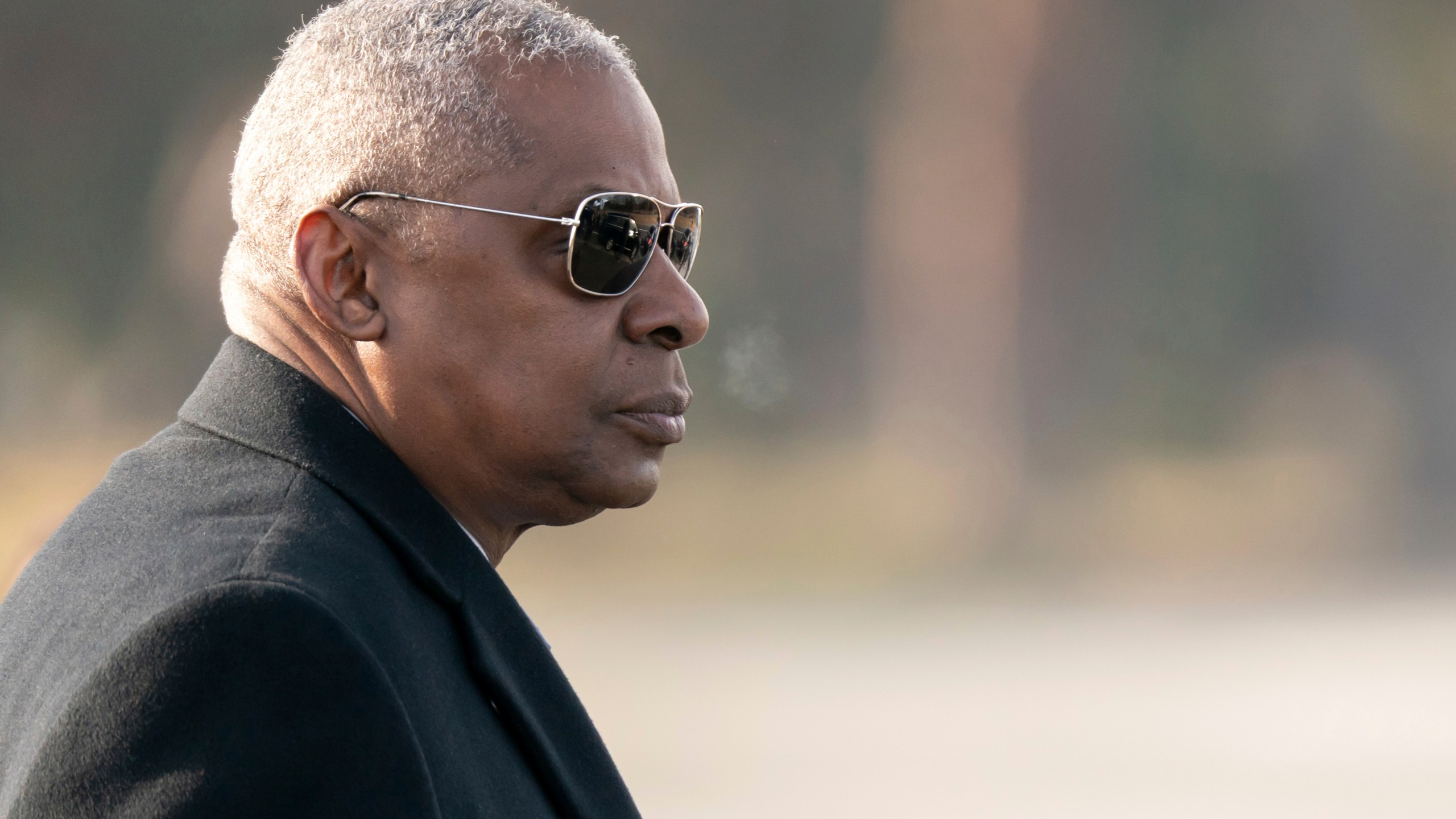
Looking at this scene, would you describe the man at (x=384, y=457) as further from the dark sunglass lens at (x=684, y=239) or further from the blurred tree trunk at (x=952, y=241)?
the blurred tree trunk at (x=952, y=241)

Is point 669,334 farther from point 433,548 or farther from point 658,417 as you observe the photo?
point 433,548

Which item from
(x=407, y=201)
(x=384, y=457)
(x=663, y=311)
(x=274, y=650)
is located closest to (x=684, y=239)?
(x=663, y=311)

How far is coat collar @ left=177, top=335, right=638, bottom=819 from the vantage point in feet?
3.43

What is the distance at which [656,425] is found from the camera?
132 cm

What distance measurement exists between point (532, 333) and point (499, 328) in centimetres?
3

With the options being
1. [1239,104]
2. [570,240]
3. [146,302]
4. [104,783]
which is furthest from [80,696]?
[1239,104]

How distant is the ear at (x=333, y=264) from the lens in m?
1.17

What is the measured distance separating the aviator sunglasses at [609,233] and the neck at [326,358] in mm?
121

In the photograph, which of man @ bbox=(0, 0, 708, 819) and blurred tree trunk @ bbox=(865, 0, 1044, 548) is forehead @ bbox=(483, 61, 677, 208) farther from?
blurred tree trunk @ bbox=(865, 0, 1044, 548)

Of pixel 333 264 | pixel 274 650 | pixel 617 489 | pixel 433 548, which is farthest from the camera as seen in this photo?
pixel 617 489

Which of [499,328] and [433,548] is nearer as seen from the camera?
[433,548]

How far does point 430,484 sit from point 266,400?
187 mm

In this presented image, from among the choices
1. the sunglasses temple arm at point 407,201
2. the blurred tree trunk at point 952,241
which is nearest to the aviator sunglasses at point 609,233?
the sunglasses temple arm at point 407,201

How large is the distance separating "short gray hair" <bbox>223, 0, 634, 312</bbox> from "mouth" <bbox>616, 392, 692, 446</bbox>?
284mm
